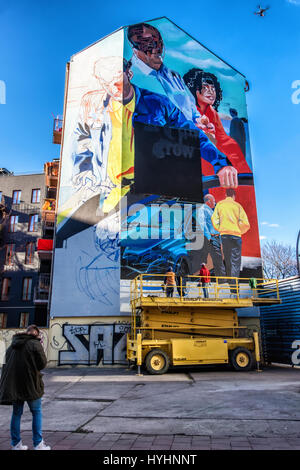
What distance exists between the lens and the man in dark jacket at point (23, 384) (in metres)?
4.87

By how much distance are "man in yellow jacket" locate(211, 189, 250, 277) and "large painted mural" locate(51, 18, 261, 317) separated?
7 cm

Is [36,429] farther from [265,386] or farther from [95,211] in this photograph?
[95,211]

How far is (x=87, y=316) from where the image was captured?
1950 cm

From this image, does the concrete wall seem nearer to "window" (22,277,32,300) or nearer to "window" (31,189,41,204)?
"window" (22,277,32,300)

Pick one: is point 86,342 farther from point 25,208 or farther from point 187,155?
point 25,208

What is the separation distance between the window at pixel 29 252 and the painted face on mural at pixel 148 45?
20.0 meters

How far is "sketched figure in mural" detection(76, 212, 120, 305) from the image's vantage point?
784 inches

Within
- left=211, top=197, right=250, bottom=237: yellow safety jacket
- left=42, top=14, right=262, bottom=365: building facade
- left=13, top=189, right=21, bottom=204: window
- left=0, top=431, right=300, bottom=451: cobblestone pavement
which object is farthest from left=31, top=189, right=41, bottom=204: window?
left=0, top=431, right=300, bottom=451: cobblestone pavement

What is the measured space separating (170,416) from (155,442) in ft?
6.42

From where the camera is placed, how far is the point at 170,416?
715cm

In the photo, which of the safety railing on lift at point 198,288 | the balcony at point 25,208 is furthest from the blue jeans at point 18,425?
the balcony at point 25,208

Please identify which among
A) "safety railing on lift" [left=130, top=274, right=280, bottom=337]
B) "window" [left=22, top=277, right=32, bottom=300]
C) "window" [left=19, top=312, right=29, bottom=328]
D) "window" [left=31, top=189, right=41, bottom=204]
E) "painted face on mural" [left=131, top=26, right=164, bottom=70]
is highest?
"painted face on mural" [left=131, top=26, right=164, bottom=70]

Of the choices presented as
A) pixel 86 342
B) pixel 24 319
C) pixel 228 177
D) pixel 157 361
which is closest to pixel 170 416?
pixel 157 361

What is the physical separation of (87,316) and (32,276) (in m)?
15.6
